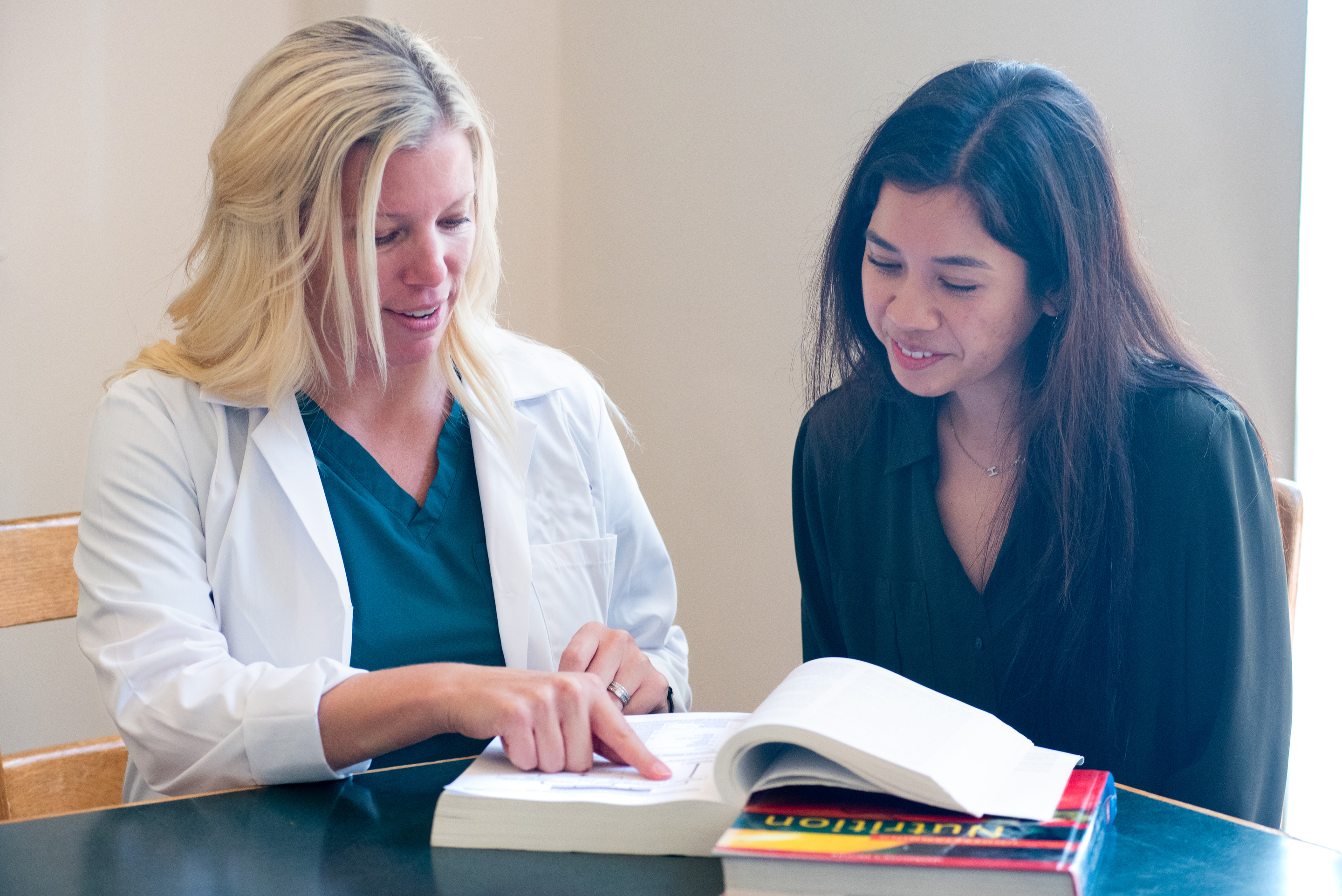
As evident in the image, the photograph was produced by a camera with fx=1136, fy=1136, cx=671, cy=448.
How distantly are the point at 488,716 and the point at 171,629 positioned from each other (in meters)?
0.37

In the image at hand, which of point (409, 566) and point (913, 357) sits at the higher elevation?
point (913, 357)

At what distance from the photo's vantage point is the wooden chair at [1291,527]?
3.65ft

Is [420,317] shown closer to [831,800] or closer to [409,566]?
[409,566]

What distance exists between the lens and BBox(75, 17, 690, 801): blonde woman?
3.45 feet

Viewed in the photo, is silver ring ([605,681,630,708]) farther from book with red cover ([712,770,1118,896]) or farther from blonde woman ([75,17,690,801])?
book with red cover ([712,770,1118,896])

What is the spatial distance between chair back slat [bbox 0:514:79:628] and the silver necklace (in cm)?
98

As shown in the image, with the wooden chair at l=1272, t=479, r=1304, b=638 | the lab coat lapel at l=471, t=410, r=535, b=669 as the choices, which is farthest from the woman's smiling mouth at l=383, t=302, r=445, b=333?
the wooden chair at l=1272, t=479, r=1304, b=638

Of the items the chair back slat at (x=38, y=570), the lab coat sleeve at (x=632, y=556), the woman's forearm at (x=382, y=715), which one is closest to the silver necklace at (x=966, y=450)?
the lab coat sleeve at (x=632, y=556)

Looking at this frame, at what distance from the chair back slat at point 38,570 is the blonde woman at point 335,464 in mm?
257

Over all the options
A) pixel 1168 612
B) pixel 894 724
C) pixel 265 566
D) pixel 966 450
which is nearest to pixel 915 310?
pixel 966 450

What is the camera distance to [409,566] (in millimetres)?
1214

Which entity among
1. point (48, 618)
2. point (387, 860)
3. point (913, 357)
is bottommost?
point (48, 618)

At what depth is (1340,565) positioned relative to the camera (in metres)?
1.48

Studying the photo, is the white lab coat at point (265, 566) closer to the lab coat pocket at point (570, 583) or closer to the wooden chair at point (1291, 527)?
the lab coat pocket at point (570, 583)
